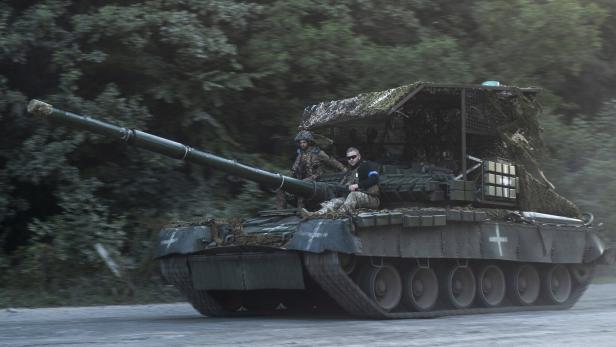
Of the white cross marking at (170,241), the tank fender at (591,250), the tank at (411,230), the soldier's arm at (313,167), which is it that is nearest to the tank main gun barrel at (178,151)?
the tank at (411,230)

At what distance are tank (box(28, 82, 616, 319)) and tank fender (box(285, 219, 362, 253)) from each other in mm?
14

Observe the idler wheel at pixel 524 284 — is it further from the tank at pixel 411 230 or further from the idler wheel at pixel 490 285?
the idler wheel at pixel 490 285

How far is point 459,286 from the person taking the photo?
46.4 feet

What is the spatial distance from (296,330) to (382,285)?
232 centimetres

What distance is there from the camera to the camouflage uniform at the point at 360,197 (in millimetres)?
13234

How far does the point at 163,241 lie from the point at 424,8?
12163 mm

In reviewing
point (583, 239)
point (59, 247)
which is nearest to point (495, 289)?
point (583, 239)

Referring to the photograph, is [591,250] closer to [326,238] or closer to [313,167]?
[313,167]

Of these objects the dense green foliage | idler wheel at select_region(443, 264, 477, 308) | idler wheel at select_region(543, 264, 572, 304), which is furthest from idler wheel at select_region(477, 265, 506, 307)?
Answer: the dense green foliage

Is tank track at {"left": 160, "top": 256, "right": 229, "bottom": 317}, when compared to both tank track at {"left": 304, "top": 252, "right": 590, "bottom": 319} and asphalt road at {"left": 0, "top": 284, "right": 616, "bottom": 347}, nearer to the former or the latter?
asphalt road at {"left": 0, "top": 284, "right": 616, "bottom": 347}

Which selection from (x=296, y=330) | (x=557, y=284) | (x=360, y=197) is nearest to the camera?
(x=296, y=330)

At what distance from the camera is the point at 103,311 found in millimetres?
14555

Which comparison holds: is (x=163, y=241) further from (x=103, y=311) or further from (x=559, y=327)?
(x=559, y=327)

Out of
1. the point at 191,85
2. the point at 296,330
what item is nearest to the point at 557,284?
the point at 296,330
